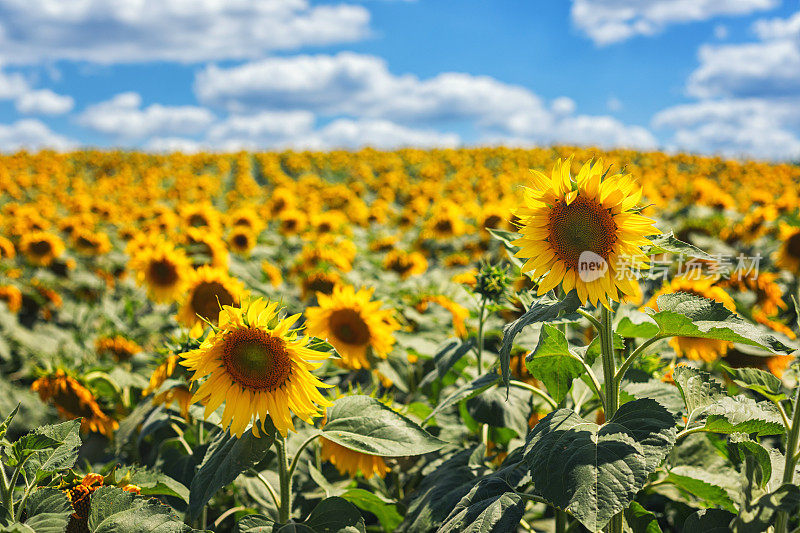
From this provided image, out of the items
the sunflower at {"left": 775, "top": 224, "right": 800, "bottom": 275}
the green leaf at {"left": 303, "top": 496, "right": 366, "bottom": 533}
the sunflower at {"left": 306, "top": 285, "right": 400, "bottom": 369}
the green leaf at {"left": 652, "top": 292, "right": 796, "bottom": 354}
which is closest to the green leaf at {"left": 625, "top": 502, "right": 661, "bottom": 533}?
the green leaf at {"left": 652, "top": 292, "right": 796, "bottom": 354}

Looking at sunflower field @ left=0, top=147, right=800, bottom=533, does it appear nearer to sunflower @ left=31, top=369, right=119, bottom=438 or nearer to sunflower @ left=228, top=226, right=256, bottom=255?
sunflower @ left=31, top=369, right=119, bottom=438

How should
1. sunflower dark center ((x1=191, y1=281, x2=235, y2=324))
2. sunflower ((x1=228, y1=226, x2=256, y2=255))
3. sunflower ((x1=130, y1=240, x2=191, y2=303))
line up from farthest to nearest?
sunflower ((x1=228, y1=226, x2=256, y2=255)) → sunflower ((x1=130, y1=240, x2=191, y2=303)) → sunflower dark center ((x1=191, y1=281, x2=235, y2=324))

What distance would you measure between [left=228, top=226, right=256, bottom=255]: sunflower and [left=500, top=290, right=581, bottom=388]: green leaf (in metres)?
4.05

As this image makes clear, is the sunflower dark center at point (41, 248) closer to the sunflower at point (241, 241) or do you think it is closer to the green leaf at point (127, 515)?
the sunflower at point (241, 241)

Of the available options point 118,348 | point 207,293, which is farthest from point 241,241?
point 207,293

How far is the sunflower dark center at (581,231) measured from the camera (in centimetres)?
162

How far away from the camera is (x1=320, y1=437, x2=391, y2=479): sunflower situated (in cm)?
230

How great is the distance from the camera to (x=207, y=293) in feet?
9.97

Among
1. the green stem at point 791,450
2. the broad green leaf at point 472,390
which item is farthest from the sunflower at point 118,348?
the green stem at point 791,450

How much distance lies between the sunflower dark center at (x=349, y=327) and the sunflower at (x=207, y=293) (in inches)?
20.0

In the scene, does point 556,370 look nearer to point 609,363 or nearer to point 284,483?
point 609,363

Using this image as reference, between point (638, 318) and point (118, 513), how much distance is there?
1.54 meters

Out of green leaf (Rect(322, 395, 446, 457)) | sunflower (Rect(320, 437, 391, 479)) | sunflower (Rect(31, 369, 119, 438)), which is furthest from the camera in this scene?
sunflower (Rect(31, 369, 119, 438))

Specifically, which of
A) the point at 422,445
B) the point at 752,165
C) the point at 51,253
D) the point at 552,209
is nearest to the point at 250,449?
the point at 422,445
